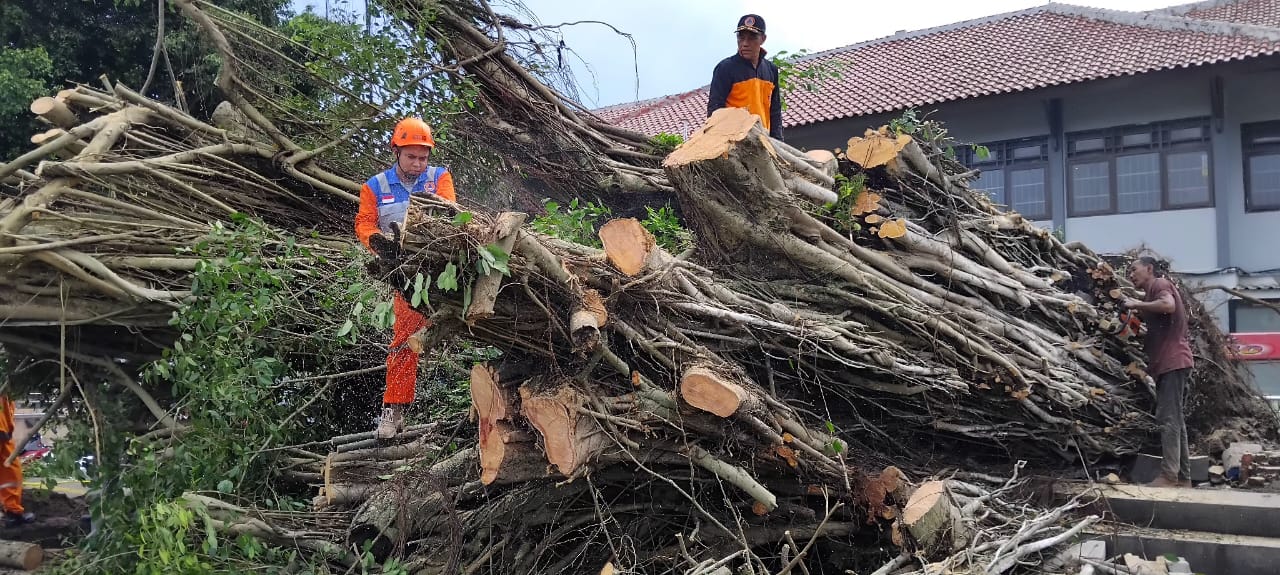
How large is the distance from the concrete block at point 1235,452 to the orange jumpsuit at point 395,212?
4.89 metres

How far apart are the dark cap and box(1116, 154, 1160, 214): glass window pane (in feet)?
32.6

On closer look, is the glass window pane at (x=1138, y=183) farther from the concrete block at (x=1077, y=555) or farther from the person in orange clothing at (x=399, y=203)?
the person in orange clothing at (x=399, y=203)

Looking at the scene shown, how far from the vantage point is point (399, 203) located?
411cm

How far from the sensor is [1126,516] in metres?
4.51

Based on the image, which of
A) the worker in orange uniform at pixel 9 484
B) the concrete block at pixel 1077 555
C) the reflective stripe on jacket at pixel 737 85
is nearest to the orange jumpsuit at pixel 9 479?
the worker in orange uniform at pixel 9 484

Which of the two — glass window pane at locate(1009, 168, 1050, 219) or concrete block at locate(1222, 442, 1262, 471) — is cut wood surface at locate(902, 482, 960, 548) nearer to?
concrete block at locate(1222, 442, 1262, 471)

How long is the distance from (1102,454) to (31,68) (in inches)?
415

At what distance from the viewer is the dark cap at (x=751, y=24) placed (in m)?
5.02

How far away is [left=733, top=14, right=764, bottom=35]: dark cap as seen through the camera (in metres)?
5.02

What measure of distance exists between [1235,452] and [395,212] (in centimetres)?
533

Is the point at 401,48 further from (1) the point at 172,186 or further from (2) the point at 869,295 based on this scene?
(2) the point at 869,295

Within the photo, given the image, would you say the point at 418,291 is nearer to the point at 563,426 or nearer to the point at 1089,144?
the point at 563,426

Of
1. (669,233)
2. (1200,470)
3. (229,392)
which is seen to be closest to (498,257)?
(229,392)

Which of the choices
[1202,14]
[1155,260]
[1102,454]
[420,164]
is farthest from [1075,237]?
[420,164]
